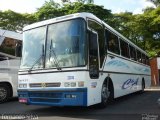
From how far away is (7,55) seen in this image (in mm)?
14711

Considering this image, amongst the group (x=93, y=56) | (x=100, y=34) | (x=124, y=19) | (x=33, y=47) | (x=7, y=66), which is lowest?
(x=7, y=66)

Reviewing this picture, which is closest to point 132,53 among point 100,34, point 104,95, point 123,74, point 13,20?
point 123,74

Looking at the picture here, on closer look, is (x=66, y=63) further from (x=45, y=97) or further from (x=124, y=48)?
(x=124, y=48)

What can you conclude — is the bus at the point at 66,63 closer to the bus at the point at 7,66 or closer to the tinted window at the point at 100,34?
the tinted window at the point at 100,34

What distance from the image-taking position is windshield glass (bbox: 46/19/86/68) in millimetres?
10031

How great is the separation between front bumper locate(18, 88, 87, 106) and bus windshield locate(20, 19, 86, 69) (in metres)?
0.79

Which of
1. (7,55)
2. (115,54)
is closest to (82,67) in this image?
(115,54)

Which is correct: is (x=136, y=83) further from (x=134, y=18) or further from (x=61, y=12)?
(x=134, y=18)

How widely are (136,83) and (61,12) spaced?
17610mm

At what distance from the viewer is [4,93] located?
1470cm

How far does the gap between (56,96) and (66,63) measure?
108 cm

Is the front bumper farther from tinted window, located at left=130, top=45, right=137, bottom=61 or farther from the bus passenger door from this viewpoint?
tinted window, located at left=130, top=45, right=137, bottom=61

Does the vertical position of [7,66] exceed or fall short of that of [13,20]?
it falls short

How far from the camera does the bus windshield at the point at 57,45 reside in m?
10.1
